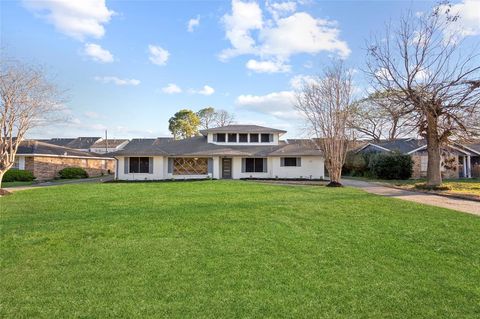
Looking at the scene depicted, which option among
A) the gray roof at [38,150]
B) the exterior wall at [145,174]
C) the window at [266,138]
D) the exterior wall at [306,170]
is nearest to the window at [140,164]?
the exterior wall at [145,174]

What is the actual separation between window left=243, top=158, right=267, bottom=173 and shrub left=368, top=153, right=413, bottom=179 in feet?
30.7

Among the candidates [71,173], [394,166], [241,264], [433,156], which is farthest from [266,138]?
[241,264]

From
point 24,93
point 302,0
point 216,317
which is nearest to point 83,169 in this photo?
point 24,93

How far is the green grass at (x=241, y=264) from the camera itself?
3869 mm

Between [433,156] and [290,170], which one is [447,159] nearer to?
[433,156]

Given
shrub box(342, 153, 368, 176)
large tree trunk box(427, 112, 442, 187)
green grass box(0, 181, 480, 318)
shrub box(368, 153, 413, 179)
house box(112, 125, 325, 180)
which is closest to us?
green grass box(0, 181, 480, 318)

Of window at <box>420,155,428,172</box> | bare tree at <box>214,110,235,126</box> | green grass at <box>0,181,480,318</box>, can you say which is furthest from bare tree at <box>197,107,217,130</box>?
green grass at <box>0,181,480,318</box>

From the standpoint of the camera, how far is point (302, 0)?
14641mm

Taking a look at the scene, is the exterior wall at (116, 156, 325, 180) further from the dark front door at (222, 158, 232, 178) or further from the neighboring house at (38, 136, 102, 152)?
the neighboring house at (38, 136, 102, 152)

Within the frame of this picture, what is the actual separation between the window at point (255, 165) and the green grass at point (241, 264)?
57.4 feet

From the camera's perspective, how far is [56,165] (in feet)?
102

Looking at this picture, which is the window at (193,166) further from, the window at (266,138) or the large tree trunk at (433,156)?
the large tree trunk at (433,156)

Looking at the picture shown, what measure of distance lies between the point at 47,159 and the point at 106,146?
18642 millimetres

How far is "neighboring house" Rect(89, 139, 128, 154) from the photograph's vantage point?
48.2 m
